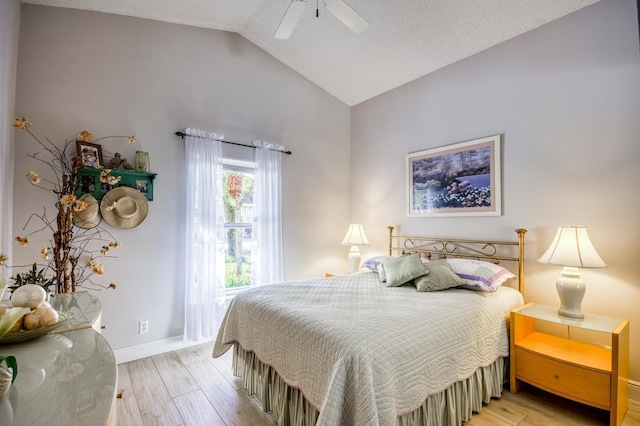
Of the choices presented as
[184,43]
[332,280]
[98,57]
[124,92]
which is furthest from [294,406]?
[184,43]

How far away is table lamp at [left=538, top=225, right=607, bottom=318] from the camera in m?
2.11

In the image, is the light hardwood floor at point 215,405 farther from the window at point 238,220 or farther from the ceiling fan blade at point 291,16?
the ceiling fan blade at point 291,16

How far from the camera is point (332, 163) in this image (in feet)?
14.3

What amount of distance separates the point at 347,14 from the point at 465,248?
2.40 meters

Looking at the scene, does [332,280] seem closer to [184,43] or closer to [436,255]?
[436,255]

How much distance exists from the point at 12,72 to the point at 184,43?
1.45 meters

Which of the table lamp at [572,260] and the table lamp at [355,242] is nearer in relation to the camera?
the table lamp at [572,260]

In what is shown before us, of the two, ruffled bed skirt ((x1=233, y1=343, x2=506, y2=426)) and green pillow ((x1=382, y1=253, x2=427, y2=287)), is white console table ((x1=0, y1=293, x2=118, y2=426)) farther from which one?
green pillow ((x1=382, y1=253, x2=427, y2=287))

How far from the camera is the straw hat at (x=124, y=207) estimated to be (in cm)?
270

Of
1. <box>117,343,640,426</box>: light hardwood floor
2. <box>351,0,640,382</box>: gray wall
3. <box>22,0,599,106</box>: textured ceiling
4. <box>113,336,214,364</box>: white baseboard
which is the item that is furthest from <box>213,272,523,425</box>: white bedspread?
<box>22,0,599,106</box>: textured ceiling

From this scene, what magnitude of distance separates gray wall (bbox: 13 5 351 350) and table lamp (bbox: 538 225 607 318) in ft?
8.61

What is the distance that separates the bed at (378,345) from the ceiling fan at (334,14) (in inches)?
76.7

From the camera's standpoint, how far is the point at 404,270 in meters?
2.70

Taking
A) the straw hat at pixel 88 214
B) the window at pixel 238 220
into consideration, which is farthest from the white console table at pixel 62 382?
the window at pixel 238 220
